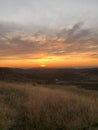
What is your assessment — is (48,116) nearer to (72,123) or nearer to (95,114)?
(72,123)

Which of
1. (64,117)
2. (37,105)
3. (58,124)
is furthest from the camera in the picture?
(37,105)

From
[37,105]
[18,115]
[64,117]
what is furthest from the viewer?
[37,105]

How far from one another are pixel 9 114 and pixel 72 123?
2.28 meters

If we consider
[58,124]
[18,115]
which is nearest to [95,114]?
[58,124]

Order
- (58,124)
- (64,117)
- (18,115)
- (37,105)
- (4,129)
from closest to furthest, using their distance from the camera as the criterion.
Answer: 1. (4,129)
2. (58,124)
3. (64,117)
4. (18,115)
5. (37,105)

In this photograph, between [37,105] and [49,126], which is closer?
[49,126]

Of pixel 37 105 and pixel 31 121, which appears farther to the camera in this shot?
pixel 37 105

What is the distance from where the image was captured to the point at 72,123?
6.62m

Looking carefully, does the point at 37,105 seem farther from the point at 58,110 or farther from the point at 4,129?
the point at 4,129

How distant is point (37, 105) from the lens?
27.2ft

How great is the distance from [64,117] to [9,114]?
192cm

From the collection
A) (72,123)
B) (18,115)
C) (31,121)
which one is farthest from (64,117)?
(18,115)

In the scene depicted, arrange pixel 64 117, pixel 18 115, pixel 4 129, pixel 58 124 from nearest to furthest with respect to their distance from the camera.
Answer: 1. pixel 4 129
2. pixel 58 124
3. pixel 64 117
4. pixel 18 115

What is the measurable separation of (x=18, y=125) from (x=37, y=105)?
1.67 meters
